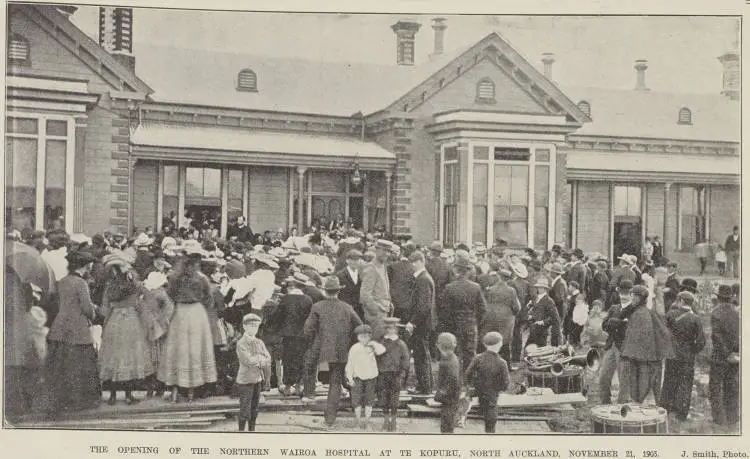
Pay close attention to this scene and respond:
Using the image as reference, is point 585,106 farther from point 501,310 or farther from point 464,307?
point 464,307

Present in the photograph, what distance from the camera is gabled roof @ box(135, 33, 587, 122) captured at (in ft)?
51.7

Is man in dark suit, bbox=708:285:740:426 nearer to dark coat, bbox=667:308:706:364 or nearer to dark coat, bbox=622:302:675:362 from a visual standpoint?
dark coat, bbox=667:308:706:364

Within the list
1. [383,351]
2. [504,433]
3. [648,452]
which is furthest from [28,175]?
[648,452]

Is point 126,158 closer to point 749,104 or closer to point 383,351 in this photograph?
point 383,351

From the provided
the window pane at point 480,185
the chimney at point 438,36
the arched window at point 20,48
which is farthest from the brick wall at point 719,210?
the arched window at point 20,48

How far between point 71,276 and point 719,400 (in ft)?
18.2

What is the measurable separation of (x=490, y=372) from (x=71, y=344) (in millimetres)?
3396

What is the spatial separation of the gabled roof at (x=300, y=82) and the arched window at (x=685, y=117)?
4082mm

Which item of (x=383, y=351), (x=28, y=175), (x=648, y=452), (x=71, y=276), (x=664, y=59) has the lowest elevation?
(x=648, y=452)

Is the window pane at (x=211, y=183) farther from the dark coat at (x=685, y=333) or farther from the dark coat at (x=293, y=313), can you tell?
the dark coat at (x=685, y=333)

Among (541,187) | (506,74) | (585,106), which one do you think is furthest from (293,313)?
(585,106)

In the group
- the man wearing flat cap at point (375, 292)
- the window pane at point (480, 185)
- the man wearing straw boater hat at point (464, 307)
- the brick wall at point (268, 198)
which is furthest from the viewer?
the brick wall at point (268, 198)

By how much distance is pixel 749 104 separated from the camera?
6.66 meters

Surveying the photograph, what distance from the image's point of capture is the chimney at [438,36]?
1727 centimetres
